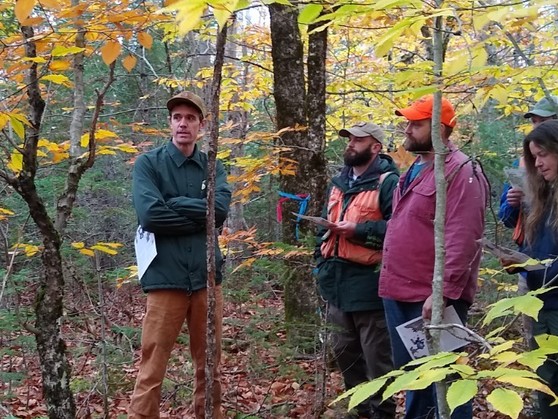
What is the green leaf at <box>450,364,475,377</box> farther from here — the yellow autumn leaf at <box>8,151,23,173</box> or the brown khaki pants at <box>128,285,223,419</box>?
the yellow autumn leaf at <box>8,151,23,173</box>

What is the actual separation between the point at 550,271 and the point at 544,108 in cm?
156

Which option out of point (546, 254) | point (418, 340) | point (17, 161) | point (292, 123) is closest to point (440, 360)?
point (418, 340)

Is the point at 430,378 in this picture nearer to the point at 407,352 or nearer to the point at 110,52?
the point at 407,352

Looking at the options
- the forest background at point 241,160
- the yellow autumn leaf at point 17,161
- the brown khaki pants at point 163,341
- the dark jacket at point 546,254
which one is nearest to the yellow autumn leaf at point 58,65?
the forest background at point 241,160

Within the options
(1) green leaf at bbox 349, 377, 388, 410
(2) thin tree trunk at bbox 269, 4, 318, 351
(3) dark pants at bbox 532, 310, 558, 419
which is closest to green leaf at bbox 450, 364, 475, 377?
(1) green leaf at bbox 349, 377, 388, 410

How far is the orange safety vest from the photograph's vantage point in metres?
3.68

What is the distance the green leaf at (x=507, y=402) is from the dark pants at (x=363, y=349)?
239cm

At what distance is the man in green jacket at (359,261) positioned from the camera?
364 centimetres

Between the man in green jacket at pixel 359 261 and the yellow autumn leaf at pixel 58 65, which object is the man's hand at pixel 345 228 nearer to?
the man in green jacket at pixel 359 261

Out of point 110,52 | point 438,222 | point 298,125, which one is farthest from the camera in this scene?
point 298,125

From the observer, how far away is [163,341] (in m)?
3.39

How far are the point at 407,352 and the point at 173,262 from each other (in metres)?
1.56

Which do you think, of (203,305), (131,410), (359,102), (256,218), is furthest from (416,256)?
(256,218)

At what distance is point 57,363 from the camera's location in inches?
116
